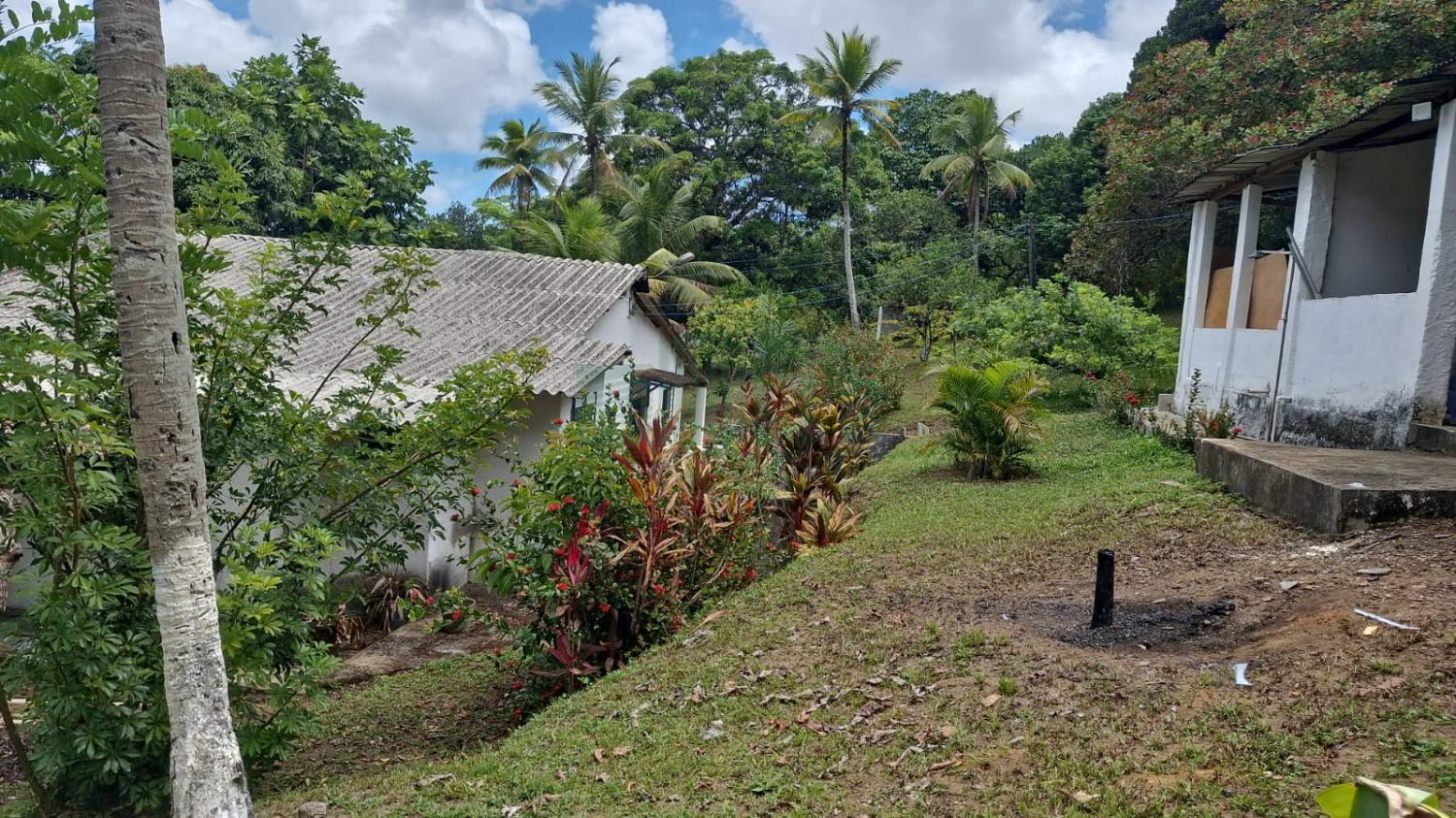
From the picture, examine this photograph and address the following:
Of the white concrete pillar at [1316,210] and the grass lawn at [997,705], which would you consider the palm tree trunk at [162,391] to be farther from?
the white concrete pillar at [1316,210]

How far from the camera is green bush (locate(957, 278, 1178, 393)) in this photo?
17.5 metres

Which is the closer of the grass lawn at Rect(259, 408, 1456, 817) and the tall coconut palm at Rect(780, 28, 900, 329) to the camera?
the grass lawn at Rect(259, 408, 1456, 817)

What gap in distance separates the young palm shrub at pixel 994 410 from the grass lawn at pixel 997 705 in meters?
3.70

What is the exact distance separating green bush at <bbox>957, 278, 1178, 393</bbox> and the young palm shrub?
19.7 feet

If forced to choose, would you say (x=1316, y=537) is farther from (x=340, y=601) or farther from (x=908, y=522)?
(x=340, y=601)

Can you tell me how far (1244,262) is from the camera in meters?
11.7

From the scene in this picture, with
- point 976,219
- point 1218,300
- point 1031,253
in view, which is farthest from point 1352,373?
point 976,219

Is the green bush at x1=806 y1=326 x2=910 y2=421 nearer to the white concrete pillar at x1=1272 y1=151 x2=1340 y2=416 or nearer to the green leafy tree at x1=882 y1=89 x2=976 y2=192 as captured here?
the white concrete pillar at x1=1272 y1=151 x2=1340 y2=416

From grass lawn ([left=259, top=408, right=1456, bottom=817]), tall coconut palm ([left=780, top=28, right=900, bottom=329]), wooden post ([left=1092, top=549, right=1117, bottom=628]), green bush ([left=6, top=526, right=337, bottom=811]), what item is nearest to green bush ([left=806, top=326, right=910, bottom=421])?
tall coconut palm ([left=780, top=28, right=900, bottom=329])

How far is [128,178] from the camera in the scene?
3502 millimetres

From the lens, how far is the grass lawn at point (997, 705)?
10.8 ft

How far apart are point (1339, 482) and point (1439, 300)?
260cm

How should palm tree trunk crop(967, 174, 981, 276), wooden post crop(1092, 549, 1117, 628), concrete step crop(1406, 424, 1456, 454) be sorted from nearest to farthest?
wooden post crop(1092, 549, 1117, 628), concrete step crop(1406, 424, 1456, 454), palm tree trunk crop(967, 174, 981, 276)

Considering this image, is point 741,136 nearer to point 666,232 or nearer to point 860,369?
point 666,232
